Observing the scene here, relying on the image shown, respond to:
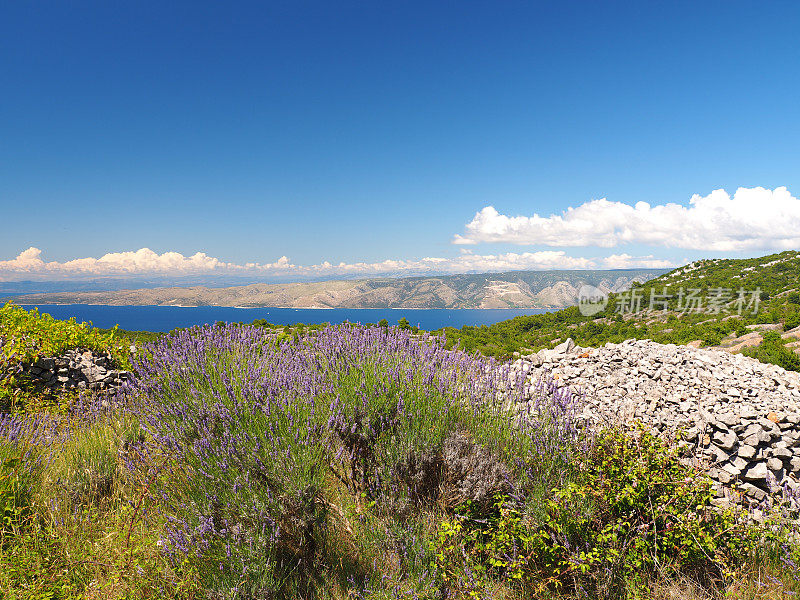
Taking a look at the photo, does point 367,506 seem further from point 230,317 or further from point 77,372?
point 230,317

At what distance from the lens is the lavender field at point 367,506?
2084mm

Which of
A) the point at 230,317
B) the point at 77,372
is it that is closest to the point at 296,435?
the point at 77,372

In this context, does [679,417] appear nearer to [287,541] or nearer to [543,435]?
[543,435]

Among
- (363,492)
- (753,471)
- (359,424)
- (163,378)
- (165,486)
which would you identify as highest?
(163,378)

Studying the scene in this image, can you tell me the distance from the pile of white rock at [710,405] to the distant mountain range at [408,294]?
131 m

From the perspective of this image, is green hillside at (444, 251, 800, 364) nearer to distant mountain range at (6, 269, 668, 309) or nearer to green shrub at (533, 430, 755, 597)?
green shrub at (533, 430, 755, 597)

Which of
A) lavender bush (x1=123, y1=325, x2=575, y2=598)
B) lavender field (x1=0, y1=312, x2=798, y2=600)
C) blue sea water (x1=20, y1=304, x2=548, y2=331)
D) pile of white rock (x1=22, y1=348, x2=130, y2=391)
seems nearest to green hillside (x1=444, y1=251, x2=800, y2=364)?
blue sea water (x1=20, y1=304, x2=548, y2=331)

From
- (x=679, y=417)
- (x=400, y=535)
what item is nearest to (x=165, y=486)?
(x=400, y=535)

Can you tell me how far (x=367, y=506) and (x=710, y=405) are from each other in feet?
11.7

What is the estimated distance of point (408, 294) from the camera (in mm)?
154625

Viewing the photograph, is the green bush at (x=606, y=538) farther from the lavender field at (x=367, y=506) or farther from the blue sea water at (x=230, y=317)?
the blue sea water at (x=230, y=317)

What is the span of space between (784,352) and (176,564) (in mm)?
9095

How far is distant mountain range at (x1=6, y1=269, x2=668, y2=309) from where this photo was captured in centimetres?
13762

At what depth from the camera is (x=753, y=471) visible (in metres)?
3.01
